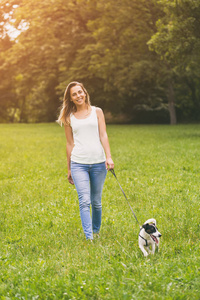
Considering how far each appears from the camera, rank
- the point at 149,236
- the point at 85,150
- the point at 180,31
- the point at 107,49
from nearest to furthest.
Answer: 1. the point at 149,236
2. the point at 85,150
3. the point at 180,31
4. the point at 107,49

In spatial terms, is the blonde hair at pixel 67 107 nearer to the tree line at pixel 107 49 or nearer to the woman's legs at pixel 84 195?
the woman's legs at pixel 84 195

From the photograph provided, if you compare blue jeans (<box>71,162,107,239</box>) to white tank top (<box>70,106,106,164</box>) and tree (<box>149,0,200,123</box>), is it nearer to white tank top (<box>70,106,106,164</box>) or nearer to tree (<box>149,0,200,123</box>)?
white tank top (<box>70,106,106,164</box>)

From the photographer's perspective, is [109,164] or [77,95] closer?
[109,164]

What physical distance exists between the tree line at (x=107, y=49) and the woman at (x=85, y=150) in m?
16.0

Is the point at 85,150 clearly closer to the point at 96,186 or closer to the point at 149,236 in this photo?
the point at 96,186

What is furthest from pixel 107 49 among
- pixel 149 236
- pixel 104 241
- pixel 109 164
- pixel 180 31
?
pixel 149 236

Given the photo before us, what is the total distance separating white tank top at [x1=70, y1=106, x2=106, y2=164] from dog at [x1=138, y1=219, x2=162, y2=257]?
1.25m

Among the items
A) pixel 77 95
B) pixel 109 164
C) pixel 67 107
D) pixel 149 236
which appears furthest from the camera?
pixel 67 107

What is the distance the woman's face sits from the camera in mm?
5637

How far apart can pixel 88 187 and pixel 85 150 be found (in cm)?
49

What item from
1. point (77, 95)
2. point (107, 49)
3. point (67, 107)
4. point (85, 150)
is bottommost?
point (85, 150)

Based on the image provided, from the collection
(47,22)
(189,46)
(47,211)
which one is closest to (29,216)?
(47,211)

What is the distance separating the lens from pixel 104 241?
5.64 meters

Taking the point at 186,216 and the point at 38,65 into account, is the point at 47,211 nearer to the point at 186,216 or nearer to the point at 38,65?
the point at 186,216
